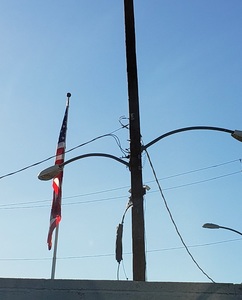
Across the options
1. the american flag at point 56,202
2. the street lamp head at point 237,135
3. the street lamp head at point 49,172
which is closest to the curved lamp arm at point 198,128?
the street lamp head at point 237,135

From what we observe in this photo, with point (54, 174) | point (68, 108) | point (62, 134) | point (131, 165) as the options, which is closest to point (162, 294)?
point (131, 165)

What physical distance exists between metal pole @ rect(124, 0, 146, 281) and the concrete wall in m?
2.28

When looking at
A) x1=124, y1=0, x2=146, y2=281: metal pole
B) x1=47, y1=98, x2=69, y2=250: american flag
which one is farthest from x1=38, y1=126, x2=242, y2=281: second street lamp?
x1=47, y1=98, x2=69, y2=250: american flag

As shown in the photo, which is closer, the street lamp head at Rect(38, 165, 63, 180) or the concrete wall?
the concrete wall

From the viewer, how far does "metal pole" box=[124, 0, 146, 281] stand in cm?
706

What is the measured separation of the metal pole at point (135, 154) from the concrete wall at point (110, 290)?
2285 mm

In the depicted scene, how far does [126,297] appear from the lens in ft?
15.0

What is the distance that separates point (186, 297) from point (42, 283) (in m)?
1.51

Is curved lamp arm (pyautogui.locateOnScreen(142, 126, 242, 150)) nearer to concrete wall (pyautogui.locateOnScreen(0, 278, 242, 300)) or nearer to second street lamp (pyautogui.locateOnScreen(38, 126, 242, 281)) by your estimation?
second street lamp (pyautogui.locateOnScreen(38, 126, 242, 281))

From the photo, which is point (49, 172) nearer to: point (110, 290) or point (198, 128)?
point (198, 128)

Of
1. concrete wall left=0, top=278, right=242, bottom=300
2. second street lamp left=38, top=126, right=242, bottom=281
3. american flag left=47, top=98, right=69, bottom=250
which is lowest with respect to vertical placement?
concrete wall left=0, top=278, right=242, bottom=300

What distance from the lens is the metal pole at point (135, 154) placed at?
7059mm

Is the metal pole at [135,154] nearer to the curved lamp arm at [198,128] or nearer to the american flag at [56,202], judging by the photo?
the curved lamp arm at [198,128]

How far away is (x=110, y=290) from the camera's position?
4.61m
